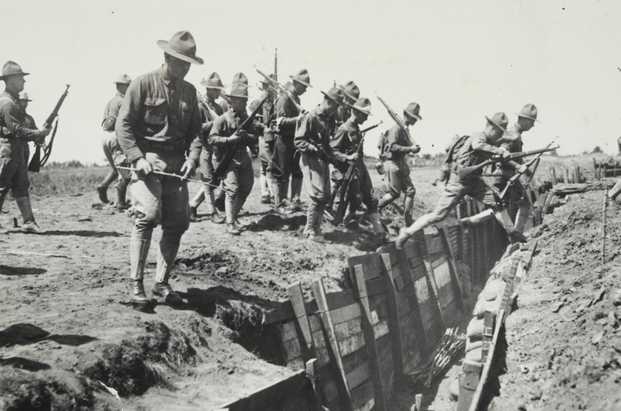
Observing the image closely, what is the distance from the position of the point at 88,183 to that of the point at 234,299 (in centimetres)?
1403

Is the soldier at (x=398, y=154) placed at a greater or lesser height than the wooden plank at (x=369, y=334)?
greater

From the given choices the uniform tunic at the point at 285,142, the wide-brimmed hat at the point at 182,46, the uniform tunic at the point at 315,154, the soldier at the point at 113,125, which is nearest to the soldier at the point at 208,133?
the uniform tunic at the point at 285,142

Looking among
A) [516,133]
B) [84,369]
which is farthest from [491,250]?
[84,369]

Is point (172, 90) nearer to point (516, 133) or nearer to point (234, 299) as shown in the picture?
point (234, 299)

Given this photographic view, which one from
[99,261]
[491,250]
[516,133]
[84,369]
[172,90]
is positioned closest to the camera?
[84,369]

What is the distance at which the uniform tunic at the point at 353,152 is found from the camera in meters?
9.42

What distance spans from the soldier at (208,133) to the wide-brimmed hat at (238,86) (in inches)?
21.9

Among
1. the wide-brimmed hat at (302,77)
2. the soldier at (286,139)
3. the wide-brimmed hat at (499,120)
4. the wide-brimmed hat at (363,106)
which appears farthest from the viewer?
the soldier at (286,139)

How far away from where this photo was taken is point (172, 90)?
16.8 ft

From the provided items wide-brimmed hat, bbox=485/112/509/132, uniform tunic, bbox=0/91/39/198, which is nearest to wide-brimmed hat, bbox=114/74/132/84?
uniform tunic, bbox=0/91/39/198

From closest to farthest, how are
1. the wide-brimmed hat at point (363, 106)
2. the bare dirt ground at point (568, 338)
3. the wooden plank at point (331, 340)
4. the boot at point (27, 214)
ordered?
the bare dirt ground at point (568, 338) < the wooden plank at point (331, 340) < the boot at point (27, 214) < the wide-brimmed hat at point (363, 106)

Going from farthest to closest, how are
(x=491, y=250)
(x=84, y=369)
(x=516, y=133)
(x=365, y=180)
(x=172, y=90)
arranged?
(x=491, y=250) → (x=516, y=133) → (x=365, y=180) → (x=172, y=90) → (x=84, y=369)

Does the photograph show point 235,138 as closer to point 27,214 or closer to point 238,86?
point 238,86

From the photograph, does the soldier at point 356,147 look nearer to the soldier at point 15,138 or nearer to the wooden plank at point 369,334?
the wooden plank at point 369,334
